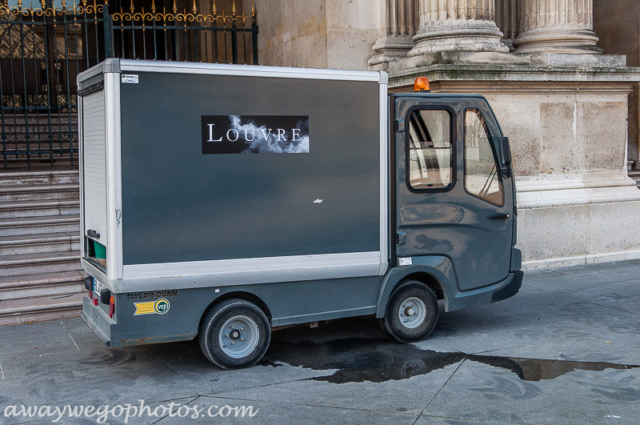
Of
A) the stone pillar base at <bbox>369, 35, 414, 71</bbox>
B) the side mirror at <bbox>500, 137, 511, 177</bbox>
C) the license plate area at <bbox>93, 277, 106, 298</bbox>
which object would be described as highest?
the stone pillar base at <bbox>369, 35, 414, 71</bbox>

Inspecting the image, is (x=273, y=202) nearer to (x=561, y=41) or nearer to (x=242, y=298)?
(x=242, y=298)

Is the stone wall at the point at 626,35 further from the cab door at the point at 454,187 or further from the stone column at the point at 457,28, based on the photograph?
the cab door at the point at 454,187

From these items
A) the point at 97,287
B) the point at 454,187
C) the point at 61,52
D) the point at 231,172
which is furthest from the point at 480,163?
the point at 61,52

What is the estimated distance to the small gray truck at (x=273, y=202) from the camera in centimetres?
579

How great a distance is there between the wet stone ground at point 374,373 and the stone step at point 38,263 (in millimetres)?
1053

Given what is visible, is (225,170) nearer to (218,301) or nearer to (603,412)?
(218,301)

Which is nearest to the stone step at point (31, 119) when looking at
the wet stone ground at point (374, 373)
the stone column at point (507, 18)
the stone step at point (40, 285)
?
the stone step at point (40, 285)

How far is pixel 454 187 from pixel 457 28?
447cm

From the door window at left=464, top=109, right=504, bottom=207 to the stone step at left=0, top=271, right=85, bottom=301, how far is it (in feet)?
14.6

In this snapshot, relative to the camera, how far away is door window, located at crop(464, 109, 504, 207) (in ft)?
23.0

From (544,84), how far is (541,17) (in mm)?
1436

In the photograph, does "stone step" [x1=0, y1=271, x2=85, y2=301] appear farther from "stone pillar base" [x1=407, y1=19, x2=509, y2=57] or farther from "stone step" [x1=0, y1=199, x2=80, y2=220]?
"stone pillar base" [x1=407, y1=19, x2=509, y2=57]

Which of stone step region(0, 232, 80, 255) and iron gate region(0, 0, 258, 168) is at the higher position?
iron gate region(0, 0, 258, 168)

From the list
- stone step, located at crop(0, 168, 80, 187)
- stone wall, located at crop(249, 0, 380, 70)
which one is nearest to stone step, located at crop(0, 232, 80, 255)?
stone step, located at crop(0, 168, 80, 187)
